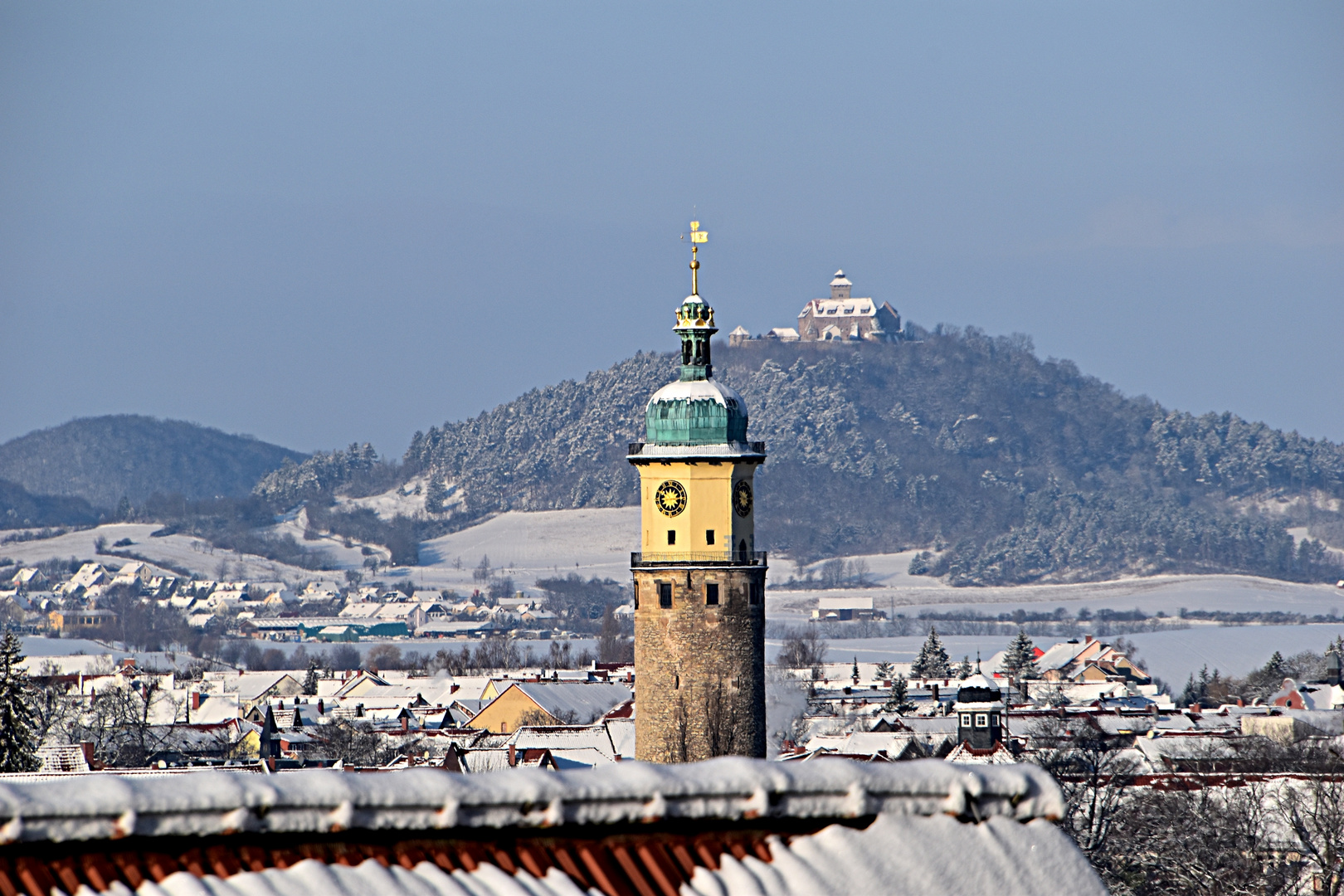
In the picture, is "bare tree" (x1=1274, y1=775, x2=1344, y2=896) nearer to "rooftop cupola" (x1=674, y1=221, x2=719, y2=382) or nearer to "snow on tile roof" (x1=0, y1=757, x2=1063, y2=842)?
"rooftop cupola" (x1=674, y1=221, x2=719, y2=382)

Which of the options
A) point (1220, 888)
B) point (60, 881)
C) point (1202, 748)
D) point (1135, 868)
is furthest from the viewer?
point (1202, 748)

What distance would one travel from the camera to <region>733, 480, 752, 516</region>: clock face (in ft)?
153

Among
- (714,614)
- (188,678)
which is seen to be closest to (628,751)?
(714,614)

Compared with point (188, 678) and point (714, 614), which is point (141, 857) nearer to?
point (714, 614)

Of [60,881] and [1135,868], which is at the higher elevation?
[60,881]

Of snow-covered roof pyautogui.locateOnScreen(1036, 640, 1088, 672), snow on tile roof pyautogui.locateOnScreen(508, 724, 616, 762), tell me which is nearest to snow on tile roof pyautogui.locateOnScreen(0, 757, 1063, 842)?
snow on tile roof pyautogui.locateOnScreen(508, 724, 616, 762)

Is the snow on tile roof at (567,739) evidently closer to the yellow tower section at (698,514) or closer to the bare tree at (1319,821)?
the bare tree at (1319,821)

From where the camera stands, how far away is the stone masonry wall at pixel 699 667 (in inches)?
1767

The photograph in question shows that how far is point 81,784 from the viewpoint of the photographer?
1011 cm

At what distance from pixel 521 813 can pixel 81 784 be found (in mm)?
1950

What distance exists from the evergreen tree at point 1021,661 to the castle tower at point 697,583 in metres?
99.6

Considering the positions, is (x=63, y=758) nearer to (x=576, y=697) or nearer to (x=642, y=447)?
(x=642, y=447)

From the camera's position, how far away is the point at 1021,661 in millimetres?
149875

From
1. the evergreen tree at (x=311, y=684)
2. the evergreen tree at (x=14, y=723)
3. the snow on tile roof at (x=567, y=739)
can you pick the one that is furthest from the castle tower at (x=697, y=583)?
the evergreen tree at (x=311, y=684)
